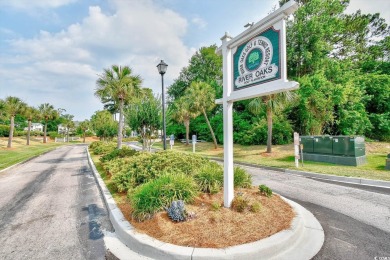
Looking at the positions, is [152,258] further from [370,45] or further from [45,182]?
[370,45]

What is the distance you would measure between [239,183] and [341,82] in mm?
19574

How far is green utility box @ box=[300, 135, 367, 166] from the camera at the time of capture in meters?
10.8

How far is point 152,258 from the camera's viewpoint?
3.15 m

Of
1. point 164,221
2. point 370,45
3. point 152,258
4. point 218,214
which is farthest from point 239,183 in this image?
point 370,45

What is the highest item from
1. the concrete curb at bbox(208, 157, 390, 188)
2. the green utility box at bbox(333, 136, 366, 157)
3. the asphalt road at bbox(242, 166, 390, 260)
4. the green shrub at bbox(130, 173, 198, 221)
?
the green utility box at bbox(333, 136, 366, 157)

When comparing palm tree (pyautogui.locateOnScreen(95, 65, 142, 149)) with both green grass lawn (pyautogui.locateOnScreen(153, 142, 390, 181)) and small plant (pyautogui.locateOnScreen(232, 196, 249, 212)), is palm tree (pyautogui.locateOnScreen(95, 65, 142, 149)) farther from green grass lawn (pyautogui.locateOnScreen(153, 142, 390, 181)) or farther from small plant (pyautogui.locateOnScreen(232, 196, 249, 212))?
small plant (pyautogui.locateOnScreen(232, 196, 249, 212))

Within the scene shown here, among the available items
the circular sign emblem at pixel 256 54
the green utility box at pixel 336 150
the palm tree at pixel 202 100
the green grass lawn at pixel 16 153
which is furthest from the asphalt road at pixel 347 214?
the green grass lawn at pixel 16 153

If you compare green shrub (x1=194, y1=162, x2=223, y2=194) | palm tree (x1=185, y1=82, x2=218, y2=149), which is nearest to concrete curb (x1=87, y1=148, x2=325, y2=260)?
green shrub (x1=194, y1=162, x2=223, y2=194)

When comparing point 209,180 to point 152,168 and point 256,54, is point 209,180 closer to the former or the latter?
point 152,168

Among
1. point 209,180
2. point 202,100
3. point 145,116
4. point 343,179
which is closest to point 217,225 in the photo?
point 209,180

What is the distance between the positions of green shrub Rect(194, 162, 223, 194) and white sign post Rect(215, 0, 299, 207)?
884 millimetres

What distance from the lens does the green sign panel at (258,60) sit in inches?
145

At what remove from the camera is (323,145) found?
1233cm

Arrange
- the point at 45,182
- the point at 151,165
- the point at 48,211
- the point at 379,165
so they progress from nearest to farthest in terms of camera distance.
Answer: the point at 48,211 → the point at 151,165 → the point at 45,182 → the point at 379,165
